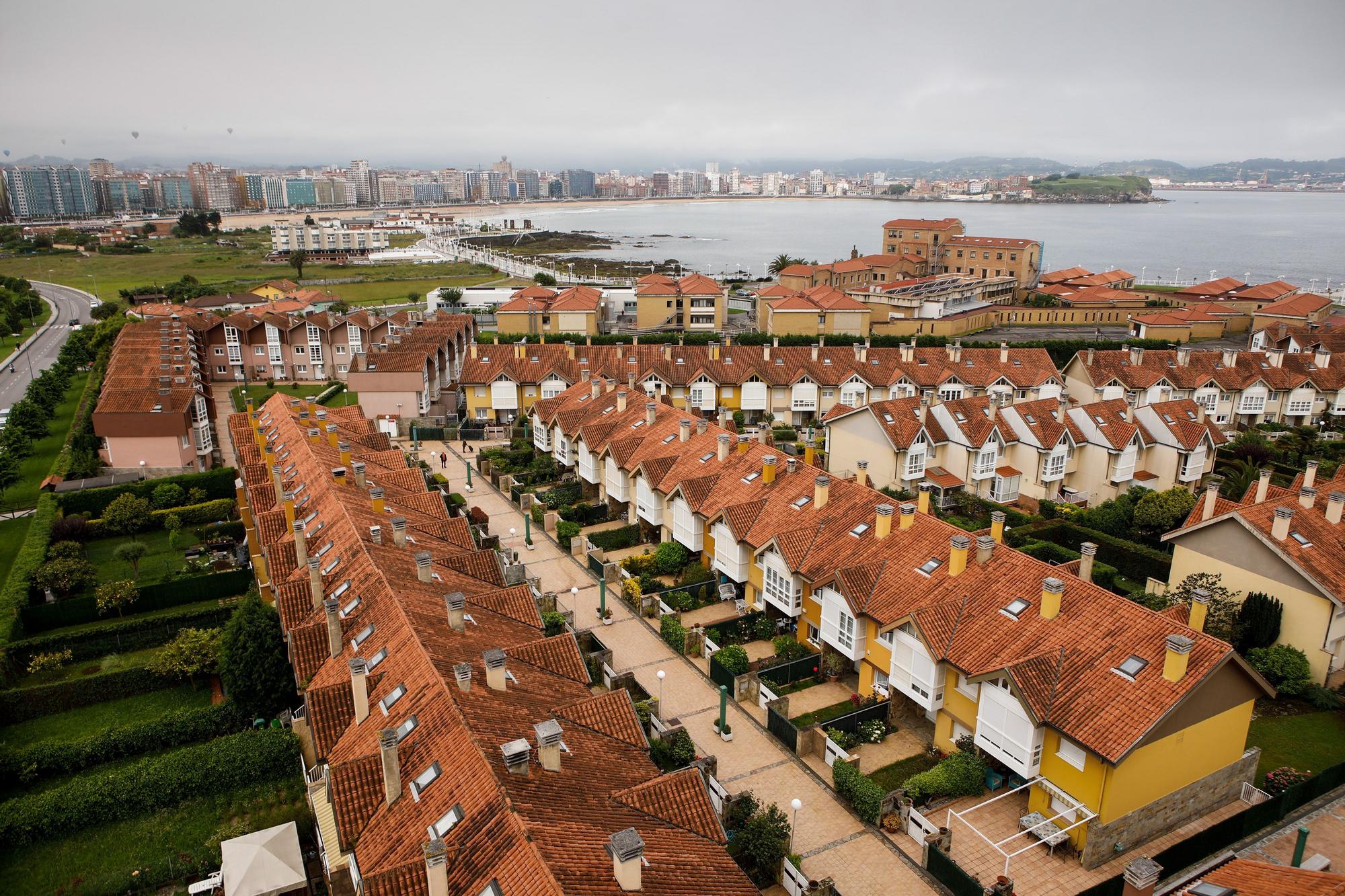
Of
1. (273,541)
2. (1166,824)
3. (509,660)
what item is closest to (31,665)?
(273,541)

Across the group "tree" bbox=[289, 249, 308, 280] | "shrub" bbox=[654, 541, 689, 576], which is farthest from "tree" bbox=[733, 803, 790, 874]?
"tree" bbox=[289, 249, 308, 280]

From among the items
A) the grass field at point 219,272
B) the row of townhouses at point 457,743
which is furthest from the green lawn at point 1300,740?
the grass field at point 219,272

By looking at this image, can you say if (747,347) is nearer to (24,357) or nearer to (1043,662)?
(1043,662)

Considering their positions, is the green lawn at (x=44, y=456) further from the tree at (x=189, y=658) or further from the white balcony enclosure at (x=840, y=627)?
the white balcony enclosure at (x=840, y=627)

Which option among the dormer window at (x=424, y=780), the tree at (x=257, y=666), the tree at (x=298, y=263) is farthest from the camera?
the tree at (x=298, y=263)

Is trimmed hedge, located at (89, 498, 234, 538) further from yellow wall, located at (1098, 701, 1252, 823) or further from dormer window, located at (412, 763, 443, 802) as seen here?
yellow wall, located at (1098, 701, 1252, 823)
